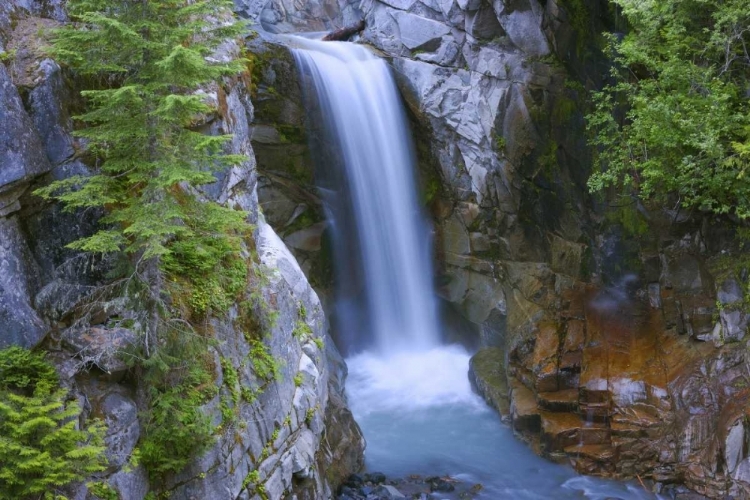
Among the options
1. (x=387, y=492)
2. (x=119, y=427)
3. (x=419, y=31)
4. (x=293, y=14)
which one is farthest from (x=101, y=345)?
(x=293, y=14)

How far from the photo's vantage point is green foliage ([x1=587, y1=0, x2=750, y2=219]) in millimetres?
10016

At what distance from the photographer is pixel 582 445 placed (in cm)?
1184

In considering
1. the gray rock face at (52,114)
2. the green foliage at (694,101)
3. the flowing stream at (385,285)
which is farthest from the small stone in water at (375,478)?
the gray rock face at (52,114)

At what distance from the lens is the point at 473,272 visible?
624 inches

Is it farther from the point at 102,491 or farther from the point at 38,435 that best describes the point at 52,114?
the point at 102,491

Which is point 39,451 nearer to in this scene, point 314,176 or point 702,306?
point 314,176

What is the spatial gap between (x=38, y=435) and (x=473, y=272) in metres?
11.8

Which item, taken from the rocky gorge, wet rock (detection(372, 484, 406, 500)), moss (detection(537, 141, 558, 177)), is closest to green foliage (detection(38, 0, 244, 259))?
the rocky gorge

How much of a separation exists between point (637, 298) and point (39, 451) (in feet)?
38.0

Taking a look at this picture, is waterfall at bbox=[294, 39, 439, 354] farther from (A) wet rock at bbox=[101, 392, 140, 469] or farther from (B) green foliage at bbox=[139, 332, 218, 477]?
(A) wet rock at bbox=[101, 392, 140, 469]

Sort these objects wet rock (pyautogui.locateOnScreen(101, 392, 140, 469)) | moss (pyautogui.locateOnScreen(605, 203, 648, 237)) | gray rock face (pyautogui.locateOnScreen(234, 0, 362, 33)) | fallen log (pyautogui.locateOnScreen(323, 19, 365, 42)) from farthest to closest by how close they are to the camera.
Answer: gray rock face (pyautogui.locateOnScreen(234, 0, 362, 33)) → fallen log (pyautogui.locateOnScreen(323, 19, 365, 42)) → moss (pyautogui.locateOnScreen(605, 203, 648, 237)) → wet rock (pyautogui.locateOnScreen(101, 392, 140, 469))

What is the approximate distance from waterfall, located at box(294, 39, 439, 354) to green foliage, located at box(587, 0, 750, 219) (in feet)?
17.5

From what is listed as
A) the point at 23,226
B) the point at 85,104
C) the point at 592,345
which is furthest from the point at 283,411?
the point at 592,345

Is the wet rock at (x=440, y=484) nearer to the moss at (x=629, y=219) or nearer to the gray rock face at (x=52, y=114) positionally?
the moss at (x=629, y=219)
